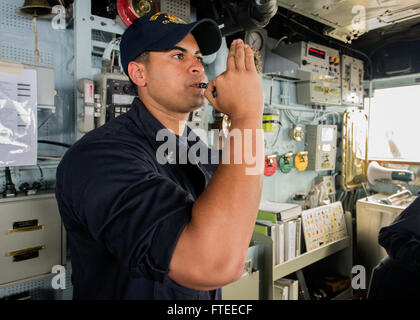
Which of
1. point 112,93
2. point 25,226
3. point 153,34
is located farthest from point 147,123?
point 25,226

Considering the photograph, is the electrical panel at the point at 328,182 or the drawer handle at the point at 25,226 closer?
the drawer handle at the point at 25,226

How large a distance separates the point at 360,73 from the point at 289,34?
4.48ft

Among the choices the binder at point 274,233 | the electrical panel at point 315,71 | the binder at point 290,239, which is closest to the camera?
the binder at point 274,233

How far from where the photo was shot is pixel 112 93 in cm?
201

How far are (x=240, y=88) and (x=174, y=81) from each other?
1.24 feet

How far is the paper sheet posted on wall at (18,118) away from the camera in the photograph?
171 cm

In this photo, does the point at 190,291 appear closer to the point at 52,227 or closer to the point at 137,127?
the point at 137,127

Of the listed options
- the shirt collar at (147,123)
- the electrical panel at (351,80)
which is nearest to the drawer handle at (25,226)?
the shirt collar at (147,123)

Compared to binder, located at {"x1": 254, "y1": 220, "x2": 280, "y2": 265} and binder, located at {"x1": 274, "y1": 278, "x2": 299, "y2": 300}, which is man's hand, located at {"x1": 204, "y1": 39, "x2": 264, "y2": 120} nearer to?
binder, located at {"x1": 254, "y1": 220, "x2": 280, "y2": 265}

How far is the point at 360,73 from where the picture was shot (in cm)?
409

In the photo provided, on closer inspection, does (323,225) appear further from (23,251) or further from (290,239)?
(23,251)

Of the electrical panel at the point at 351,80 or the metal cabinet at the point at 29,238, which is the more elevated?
the electrical panel at the point at 351,80

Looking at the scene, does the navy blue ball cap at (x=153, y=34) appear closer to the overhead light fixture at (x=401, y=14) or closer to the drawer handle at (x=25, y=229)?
the drawer handle at (x=25, y=229)

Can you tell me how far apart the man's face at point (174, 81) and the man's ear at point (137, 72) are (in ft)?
0.06
